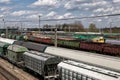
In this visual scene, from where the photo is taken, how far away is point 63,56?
2986 centimetres

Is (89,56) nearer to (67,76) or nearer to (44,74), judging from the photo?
(67,76)

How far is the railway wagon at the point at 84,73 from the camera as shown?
17188 mm

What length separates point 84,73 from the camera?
19.2 meters

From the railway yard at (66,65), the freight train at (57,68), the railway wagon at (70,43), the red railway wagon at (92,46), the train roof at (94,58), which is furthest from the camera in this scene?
the railway wagon at (70,43)

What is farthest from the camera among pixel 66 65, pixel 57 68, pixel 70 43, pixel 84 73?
pixel 70 43

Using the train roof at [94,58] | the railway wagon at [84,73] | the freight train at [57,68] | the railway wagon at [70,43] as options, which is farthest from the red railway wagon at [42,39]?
the railway wagon at [84,73]

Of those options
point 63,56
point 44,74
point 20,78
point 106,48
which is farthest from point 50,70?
point 106,48

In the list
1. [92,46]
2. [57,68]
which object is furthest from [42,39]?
[57,68]

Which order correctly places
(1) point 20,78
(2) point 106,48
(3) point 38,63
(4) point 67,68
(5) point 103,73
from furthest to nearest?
(2) point 106,48 → (1) point 20,78 → (3) point 38,63 → (4) point 67,68 → (5) point 103,73

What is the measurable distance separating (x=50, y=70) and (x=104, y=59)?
7611 mm

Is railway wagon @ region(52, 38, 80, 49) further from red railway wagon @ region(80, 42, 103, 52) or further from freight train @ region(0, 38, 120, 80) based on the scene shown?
freight train @ region(0, 38, 120, 80)

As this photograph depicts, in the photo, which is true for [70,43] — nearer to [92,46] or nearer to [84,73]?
[92,46]

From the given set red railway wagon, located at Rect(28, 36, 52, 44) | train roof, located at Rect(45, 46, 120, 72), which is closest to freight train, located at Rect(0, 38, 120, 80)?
train roof, located at Rect(45, 46, 120, 72)

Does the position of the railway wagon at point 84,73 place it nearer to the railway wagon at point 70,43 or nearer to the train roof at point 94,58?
the train roof at point 94,58
